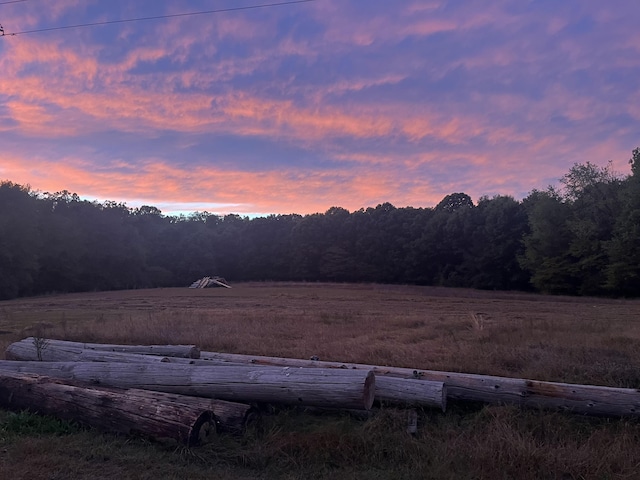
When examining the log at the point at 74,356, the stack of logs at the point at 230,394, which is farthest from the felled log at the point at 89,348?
the stack of logs at the point at 230,394

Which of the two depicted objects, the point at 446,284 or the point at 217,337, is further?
the point at 446,284

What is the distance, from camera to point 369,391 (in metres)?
6.34

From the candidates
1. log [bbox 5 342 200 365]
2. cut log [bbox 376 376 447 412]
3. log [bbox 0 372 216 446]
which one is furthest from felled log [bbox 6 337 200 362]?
cut log [bbox 376 376 447 412]

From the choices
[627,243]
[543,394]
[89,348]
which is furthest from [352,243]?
[543,394]

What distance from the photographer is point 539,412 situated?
663cm

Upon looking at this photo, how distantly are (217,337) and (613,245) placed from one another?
42.7m

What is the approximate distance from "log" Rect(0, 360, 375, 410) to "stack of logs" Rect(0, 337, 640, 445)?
0.01m

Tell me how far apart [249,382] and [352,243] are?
73.8 metres

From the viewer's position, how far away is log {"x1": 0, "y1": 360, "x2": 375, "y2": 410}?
6.31 m

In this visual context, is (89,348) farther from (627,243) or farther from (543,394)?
(627,243)

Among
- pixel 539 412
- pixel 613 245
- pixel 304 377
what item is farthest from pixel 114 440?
pixel 613 245

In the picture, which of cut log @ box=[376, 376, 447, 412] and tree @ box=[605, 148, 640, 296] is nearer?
cut log @ box=[376, 376, 447, 412]

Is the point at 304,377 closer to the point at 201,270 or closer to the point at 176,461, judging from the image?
the point at 176,461

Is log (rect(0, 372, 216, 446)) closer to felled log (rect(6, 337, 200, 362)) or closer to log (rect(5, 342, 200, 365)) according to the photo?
log (rect(5, 342, 200, 365))
